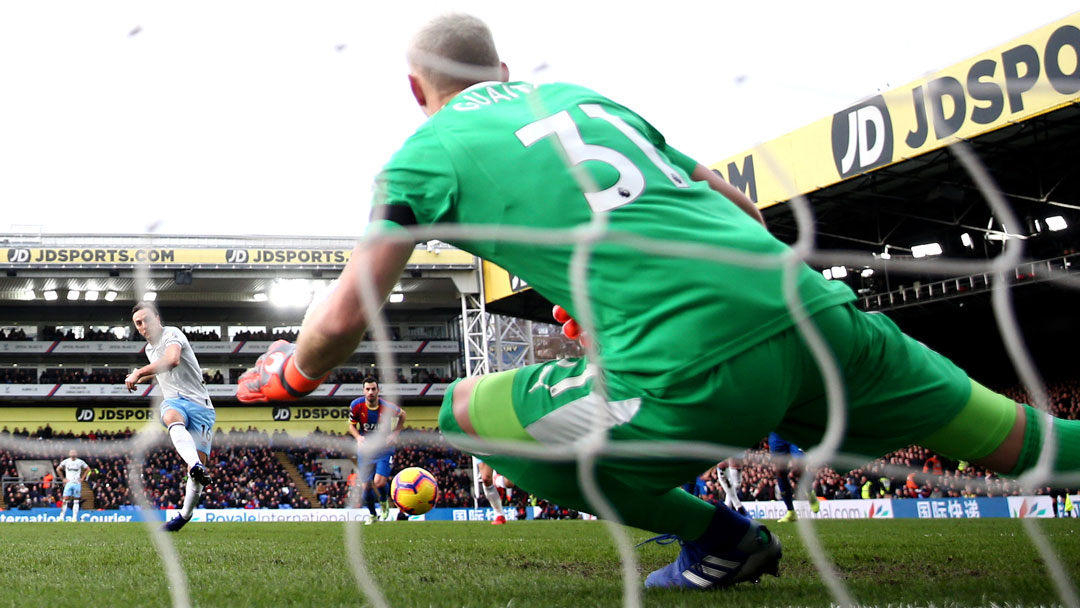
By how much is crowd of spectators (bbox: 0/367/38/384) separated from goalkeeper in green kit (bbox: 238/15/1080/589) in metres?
30.6

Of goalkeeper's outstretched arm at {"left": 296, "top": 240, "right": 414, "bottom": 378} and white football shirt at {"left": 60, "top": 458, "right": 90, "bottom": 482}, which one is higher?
goalkeeper's outstretched arm at {"left": 296, "top": 240, "right": 414, "bottom": 378}

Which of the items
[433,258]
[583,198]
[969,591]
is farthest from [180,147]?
[433,258]

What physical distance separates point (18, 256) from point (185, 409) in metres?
18.9

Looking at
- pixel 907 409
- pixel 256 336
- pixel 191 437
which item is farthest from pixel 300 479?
pixel 907 409

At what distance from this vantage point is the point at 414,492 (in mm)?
6035

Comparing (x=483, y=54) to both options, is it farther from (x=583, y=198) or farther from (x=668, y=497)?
(x=668, y=497)

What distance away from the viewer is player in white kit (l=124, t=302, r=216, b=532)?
239 inches

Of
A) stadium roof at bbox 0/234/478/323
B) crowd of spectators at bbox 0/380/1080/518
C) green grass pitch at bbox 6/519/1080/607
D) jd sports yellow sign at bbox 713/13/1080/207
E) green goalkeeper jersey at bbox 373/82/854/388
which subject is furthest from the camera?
stadium roof at bbox 0/234/478/323

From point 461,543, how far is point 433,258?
57.7 ft

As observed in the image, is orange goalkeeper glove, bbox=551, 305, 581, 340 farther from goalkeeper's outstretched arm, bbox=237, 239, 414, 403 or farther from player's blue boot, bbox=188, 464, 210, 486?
player's blue boot, bbox=188, 464, 210, 486

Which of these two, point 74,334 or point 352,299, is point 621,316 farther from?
point 74,334

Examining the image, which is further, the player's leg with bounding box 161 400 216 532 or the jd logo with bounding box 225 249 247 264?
the jd logo with bounding box 225 249 247 264

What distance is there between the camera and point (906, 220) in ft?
55.3

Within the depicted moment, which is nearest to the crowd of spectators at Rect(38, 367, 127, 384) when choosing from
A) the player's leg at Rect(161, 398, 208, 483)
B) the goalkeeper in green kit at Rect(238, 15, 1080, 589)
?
the player's leg at Rect(161, 398, 208, 483)
